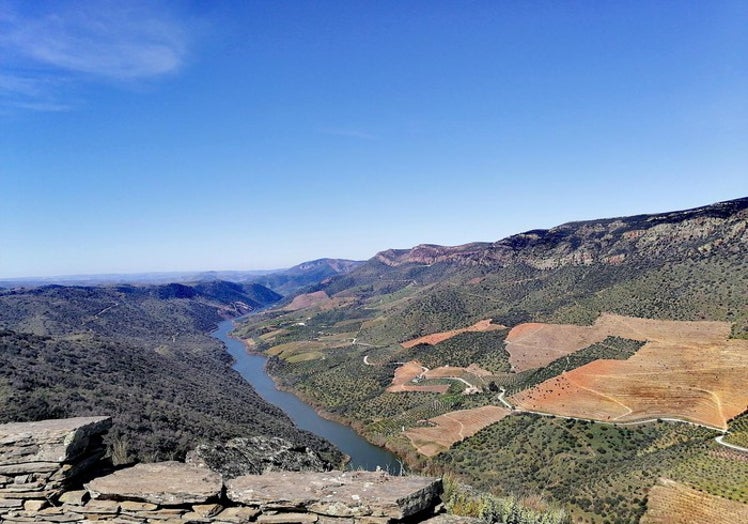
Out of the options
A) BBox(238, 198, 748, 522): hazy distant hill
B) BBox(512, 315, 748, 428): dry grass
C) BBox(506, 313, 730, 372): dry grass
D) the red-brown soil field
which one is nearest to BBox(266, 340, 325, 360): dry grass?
BBox(238, 198, 748, 522): hazy distant hill

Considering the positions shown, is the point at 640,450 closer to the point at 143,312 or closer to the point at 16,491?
the point at 16,491

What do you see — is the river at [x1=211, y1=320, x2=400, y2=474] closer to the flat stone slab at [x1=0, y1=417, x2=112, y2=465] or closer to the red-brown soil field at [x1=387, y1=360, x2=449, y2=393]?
the red-brown soil field at [x1=387, y1=360, x2=449, y2=393]

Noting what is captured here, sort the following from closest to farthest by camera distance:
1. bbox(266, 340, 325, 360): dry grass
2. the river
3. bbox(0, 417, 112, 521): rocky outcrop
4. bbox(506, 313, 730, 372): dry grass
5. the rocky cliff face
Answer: bbox(0, 417, 112, 521): rocky outcrop, the river, bbox(506, 313, 730, 372): dry grass, the rocky cliff face, bbox(266, 340, 325, 360): dry grass

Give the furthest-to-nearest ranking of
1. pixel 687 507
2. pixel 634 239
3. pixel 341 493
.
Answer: pixel 634 239 → pixel 687 507 → pixel 341 493

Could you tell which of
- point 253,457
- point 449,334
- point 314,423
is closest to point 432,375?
point 449,334

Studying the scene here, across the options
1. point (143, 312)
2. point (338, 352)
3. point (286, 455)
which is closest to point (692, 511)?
point (286, 455)

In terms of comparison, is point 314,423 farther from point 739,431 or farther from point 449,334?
point 739,431
